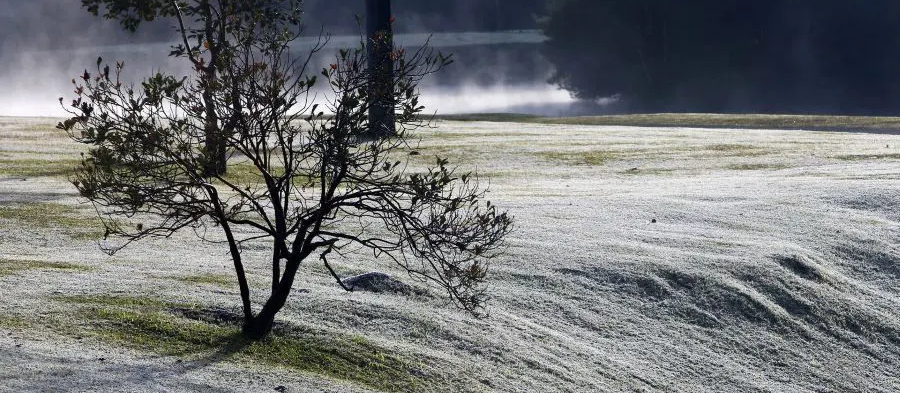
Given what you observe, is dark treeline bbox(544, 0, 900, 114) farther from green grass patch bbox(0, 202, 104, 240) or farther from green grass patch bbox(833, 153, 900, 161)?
green grass patch bbox(0, 202, 104, 240)

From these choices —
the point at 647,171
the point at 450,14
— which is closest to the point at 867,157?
the point at 647,171

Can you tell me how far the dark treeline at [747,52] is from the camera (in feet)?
226

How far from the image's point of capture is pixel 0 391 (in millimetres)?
7594

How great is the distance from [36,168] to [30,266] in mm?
10711

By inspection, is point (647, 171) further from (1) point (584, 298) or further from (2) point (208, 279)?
(2) point (208, 279)

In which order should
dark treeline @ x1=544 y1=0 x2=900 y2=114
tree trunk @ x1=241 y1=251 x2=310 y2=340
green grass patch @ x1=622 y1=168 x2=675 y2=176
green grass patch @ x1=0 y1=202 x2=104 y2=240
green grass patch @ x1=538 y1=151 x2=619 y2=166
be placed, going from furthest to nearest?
dark treeline @ x1=544 y1=0 x2=900 y2=114 → green grass patch @ x1=538 y1=151 x2=619 y2=166 → green grass patch @ x1=622 y1=168 x2=675 y2=176 → green grass patch @ x1=0 y1=202 x2=104 y2=240 → tree trunk @ x1=241 y1=251 x2=310 y2=340

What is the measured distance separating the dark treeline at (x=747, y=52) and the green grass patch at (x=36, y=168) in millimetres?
53262

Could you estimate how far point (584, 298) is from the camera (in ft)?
39.2

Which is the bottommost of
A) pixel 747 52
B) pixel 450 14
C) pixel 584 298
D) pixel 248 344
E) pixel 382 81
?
pixel 584 298

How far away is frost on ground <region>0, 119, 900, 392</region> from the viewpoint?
8.96 metres

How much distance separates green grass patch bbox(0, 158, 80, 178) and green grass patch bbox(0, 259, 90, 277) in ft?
28.1

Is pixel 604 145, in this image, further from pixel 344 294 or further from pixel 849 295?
pixel 344 294

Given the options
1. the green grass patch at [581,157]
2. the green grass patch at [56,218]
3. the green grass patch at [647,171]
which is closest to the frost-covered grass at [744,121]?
the green grass patch at [581,157]

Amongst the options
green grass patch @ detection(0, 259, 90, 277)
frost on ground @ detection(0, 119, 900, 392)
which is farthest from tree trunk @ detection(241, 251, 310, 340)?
green grass patch @ detection(0, 259, 90, 277)
